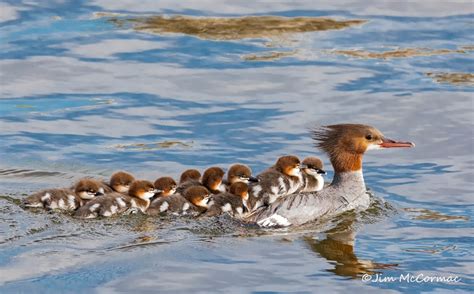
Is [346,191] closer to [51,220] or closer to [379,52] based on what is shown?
[51,220]

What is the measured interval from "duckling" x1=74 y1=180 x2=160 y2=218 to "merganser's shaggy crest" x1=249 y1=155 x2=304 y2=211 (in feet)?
3.19

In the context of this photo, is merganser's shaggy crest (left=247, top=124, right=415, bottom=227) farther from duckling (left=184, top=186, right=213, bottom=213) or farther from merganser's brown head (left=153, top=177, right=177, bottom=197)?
merganser's brown head (left=153, top=177, right=177, bottom=197)

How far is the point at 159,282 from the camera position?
827 cm

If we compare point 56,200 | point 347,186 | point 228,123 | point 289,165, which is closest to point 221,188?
point 289,165

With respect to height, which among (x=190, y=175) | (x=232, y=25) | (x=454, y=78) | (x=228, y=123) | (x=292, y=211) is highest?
(x=232, y=25)

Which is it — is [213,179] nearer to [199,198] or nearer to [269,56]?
[199,198]

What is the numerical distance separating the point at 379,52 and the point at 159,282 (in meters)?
7.16

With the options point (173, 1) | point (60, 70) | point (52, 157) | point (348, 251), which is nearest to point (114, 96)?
point (60, 70)

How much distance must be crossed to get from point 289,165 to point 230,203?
3.03 feet

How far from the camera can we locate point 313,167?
34.6 feet

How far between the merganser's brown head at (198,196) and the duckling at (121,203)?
29 centimetres

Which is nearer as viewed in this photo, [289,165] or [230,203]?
[230,203]

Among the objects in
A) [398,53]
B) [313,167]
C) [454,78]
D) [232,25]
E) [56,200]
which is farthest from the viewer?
[232,25]

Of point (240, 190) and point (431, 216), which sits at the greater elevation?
point (240, 190)
